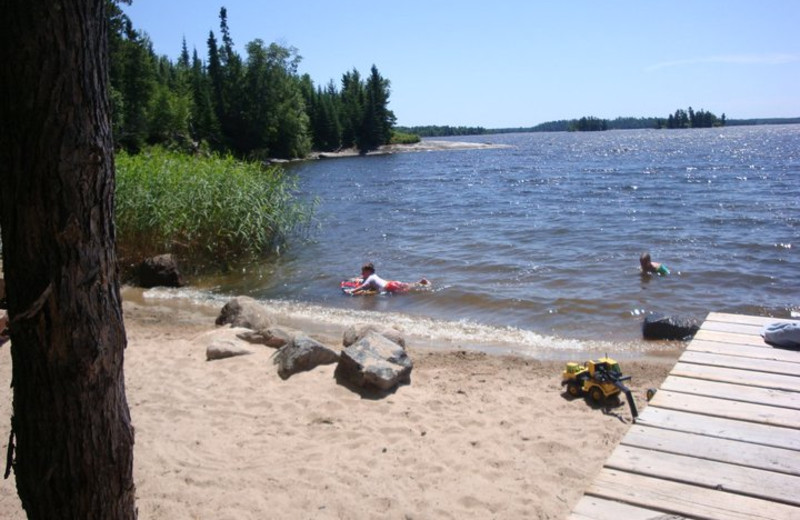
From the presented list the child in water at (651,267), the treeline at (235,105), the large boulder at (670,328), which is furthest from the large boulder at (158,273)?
the treeline at (235,105)

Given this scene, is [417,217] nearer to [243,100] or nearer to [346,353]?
[346,353]

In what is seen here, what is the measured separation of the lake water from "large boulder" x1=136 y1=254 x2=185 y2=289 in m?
0.66

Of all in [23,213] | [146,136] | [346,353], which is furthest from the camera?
[146,136]

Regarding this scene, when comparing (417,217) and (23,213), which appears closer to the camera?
(23,213)

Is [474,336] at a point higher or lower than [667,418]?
lower

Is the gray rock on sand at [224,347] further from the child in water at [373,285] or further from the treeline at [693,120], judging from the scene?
the treeline at [693,120]

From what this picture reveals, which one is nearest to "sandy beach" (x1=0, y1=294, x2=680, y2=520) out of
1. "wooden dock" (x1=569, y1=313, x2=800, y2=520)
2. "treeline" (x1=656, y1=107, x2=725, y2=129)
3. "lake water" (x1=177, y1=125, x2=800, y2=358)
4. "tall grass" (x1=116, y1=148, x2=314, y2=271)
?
"wooden dock" (x1=569, y1=313, x2=800, y2=520)

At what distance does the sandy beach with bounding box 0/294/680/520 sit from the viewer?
4270 millimetres

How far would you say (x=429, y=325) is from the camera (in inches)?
395

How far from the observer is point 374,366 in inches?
246

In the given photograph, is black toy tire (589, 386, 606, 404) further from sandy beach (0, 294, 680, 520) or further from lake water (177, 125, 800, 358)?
lake water (177, 125, 800, 358)

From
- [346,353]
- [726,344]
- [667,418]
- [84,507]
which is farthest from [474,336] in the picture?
[84,507]

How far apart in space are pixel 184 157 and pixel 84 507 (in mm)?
12926

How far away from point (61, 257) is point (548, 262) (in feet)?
43.0
